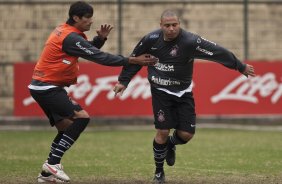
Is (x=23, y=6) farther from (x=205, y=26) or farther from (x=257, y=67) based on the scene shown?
(x=257, y=67)

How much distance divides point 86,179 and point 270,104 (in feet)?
37.1

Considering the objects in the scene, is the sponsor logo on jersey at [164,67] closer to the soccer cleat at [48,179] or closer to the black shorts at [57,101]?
the black shorts at [57,101]

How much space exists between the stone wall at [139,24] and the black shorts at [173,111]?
14056 millimetres

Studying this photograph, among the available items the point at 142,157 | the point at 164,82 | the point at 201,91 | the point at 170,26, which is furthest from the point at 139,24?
the point at 170,26

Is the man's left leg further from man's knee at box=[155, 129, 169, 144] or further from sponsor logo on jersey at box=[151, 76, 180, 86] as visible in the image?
sponsor logo on jersey at box=[151, 76, 180, 86]

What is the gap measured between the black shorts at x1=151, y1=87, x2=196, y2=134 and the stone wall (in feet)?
46.1

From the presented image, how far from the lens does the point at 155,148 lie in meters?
10.7

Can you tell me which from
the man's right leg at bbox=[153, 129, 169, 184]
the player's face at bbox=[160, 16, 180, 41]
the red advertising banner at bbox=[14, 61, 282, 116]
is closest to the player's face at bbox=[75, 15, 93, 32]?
the player's face at bbox=[160, 16, 180, 41]

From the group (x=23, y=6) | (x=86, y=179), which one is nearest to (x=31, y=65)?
(x=23, y=6)

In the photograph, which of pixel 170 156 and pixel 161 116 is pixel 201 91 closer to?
pixel 170 156

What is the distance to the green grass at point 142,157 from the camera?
11.3m

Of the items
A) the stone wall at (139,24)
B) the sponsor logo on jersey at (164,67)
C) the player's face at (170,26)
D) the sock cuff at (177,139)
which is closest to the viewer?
the player's face at (170,26)

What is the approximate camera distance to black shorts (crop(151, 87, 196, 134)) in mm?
→ 10602

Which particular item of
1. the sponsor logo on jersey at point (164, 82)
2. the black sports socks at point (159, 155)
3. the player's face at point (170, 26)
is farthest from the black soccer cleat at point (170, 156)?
the player's face at point (170, 26)
